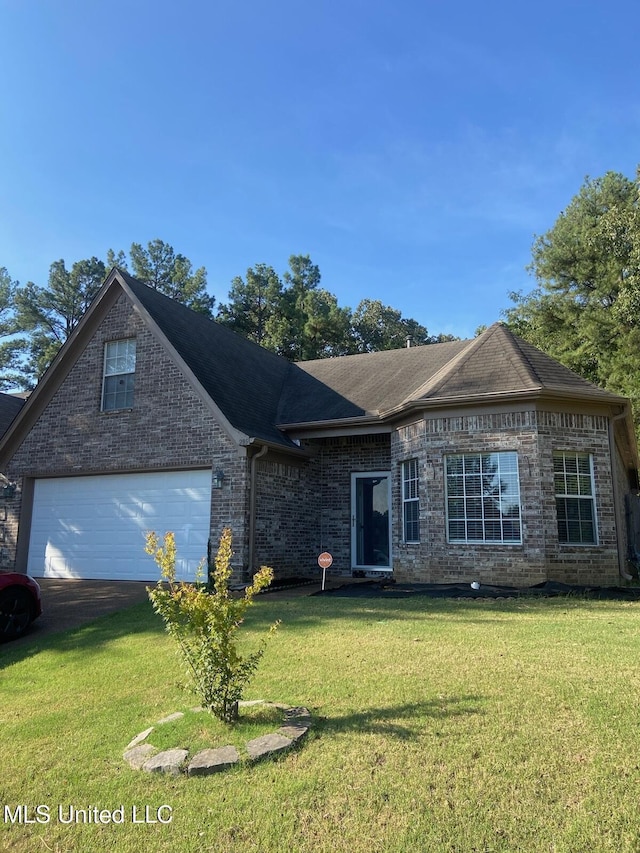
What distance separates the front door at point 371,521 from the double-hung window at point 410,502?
59.2 inches

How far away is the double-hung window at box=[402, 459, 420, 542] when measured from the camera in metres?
11.8

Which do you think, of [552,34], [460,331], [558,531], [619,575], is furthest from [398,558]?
[460,331]

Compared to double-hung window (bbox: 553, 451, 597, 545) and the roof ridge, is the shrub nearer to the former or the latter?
the roof ridge

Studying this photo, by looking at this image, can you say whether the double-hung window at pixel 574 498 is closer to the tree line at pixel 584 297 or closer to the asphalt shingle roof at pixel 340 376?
the asphalt shingle roof at pixel 340 376

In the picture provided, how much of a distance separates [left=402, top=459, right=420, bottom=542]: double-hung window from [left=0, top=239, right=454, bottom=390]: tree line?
2347 centimetres

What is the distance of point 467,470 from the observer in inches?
436

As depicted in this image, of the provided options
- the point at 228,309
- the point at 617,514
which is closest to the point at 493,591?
the point at 617,514

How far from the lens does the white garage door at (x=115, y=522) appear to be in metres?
12.5

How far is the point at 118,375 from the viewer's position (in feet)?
46.2

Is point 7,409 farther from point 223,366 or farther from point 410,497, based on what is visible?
point 410,497

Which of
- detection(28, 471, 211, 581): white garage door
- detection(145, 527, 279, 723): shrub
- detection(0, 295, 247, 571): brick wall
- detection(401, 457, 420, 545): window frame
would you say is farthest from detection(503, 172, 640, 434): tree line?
detection(145, 527, 279, 723): shrub

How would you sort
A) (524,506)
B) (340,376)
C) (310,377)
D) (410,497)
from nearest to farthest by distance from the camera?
(524,506), (410,497), (340,376), (310,377)

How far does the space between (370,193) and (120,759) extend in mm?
14260

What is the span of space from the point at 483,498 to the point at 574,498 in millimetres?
1643
